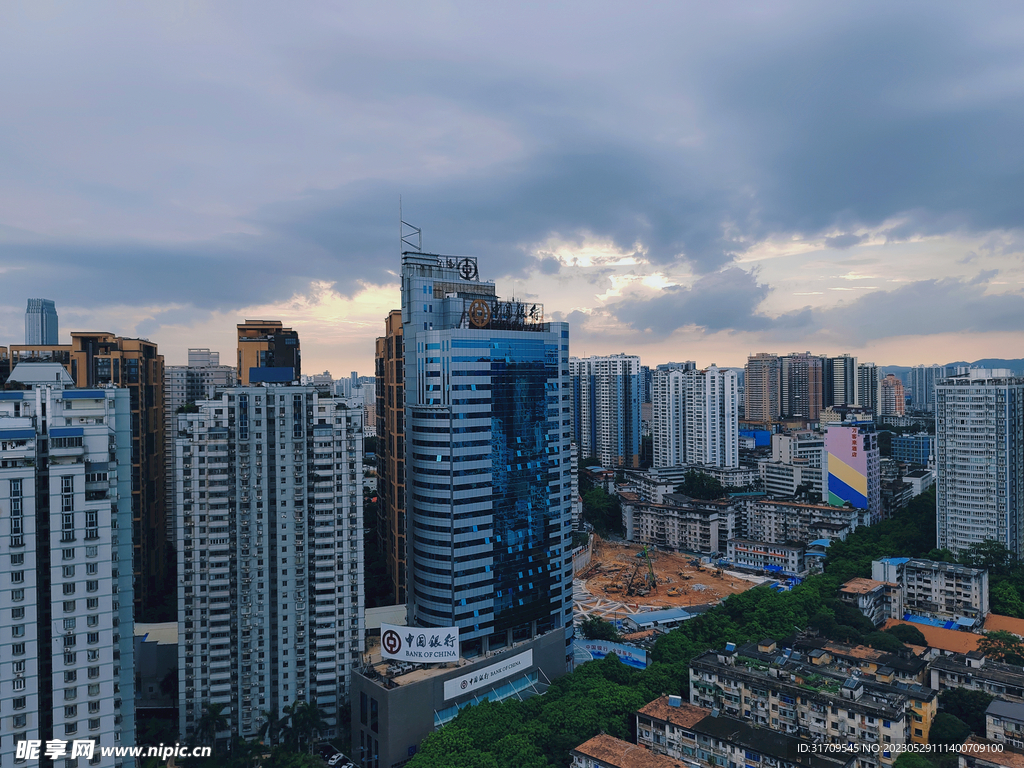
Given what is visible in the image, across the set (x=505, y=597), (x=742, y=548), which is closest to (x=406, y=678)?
(x=505, y=597)

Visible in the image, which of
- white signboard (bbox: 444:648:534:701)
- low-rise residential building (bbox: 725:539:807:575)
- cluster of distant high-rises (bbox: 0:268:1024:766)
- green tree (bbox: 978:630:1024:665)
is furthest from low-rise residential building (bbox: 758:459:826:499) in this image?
white signboard (bbox: 444:648:534:701)

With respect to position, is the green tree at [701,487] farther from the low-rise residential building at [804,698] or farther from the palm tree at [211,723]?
the palm tree at [211,723]

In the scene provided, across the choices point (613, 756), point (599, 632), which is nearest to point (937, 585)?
point (599, 632)

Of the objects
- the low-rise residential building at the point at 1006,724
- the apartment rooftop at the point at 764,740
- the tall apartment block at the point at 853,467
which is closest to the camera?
the apartment rooftop at the point at 764,740

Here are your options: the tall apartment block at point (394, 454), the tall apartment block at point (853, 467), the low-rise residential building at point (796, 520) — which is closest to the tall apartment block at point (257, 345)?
the tall apartment block at point (394, 454)

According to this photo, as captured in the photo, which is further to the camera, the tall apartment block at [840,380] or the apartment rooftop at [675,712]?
the tall apartment block at [840,380]

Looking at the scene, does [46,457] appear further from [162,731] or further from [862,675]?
[862,675]
